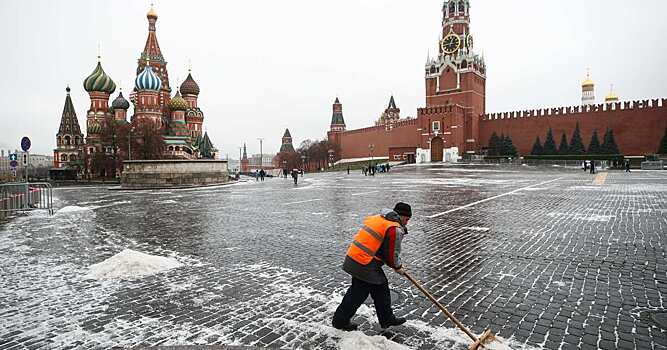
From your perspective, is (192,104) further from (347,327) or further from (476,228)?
(347,327)

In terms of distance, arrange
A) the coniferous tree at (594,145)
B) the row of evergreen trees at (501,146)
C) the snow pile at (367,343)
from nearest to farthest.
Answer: the snow pile at (367,343), the coniferous tree at (594,145), the row of evergreen trees at (501,146)

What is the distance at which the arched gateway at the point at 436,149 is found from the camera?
60.6m

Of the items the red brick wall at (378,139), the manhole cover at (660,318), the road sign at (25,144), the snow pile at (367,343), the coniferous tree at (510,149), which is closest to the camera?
the snow pile at (367,343)

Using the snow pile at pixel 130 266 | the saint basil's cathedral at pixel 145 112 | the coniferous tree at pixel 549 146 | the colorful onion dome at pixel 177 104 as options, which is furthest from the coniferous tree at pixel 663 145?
the snow pile at pixel 130 266

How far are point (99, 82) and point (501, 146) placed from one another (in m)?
53.0

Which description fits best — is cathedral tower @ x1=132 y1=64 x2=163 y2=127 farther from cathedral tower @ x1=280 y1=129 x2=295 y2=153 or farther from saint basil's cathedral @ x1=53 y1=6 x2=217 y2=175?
cathedral tower @ x1=280 y1=129 x2=295 y2=153

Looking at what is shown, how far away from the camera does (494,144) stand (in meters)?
58.8

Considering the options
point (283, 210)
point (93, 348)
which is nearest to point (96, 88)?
point (283, 210)

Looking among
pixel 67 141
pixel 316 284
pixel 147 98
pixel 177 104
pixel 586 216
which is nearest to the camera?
Answer: pixel 316 284

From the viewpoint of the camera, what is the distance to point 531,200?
14.1m

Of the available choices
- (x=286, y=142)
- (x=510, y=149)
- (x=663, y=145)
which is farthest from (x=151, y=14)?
(x=286, y=142)

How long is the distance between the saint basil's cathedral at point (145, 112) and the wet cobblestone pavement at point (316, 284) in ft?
120

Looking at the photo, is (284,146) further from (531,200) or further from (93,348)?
(93,348)

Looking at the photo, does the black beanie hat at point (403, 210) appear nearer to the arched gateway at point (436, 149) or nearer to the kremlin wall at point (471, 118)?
the kremlin wall at point (471, 118)
